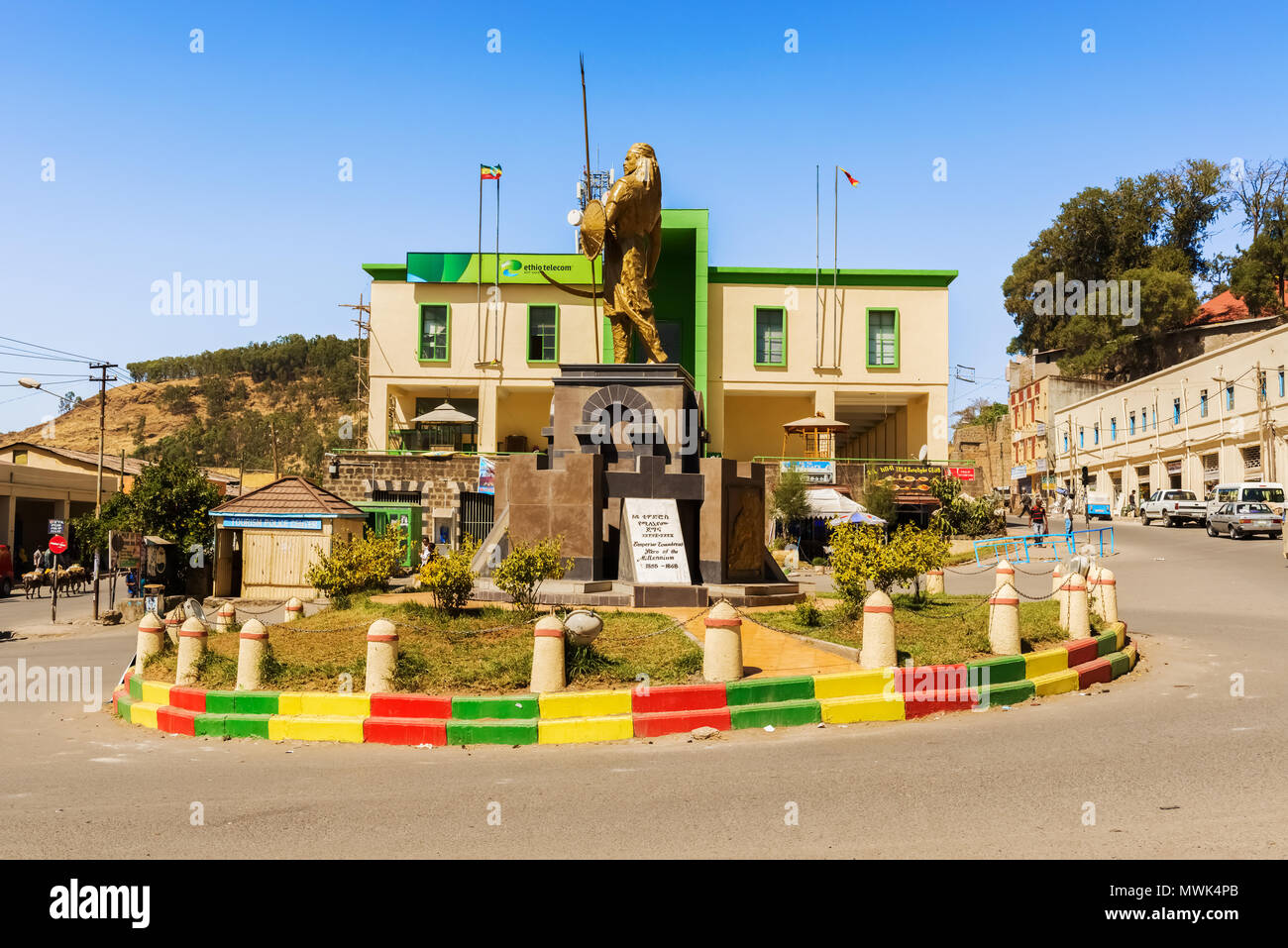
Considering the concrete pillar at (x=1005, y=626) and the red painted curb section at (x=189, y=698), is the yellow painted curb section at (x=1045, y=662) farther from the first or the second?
the red painted curb section at (x=189, y=698)

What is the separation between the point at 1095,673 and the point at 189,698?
30.6 ft

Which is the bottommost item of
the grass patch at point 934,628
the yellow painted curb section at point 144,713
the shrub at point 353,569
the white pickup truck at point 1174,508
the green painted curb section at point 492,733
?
the yellow painted curb section at point 144,713

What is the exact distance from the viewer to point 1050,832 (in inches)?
219

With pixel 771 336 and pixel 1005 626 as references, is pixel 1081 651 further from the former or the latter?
pixel 771 336

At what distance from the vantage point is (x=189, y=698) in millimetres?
9664

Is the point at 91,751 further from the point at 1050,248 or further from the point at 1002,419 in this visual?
the point at 1002,419

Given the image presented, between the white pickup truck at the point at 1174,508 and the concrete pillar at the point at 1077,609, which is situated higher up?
the white pickup truck at the point at 1174,508

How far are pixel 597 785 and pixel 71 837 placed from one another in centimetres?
323

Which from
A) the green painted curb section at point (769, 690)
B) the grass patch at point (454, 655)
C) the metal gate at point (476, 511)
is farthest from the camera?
the metal gate at point (476, 511)

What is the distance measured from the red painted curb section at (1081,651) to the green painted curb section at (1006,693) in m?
1.22

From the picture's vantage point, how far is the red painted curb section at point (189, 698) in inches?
377

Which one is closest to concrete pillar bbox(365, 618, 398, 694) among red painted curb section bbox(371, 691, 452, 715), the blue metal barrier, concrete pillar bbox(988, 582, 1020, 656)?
red painted curb section bbox(371, 691, 452, 715)

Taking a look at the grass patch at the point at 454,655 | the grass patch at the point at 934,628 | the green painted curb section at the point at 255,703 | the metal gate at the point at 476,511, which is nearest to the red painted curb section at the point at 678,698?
the grass patch at the point at 454,655
